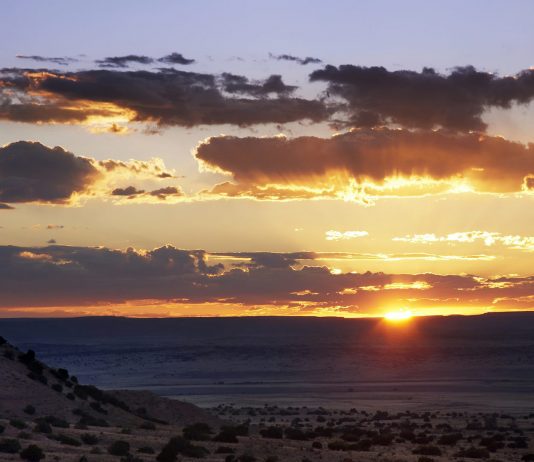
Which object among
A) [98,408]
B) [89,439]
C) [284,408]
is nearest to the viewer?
[89,439]

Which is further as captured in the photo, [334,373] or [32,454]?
[334,373]

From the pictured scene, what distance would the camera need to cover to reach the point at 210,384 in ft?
401

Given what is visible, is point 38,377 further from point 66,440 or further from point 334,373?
point 334,373

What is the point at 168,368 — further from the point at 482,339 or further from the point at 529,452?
the point at 529,452

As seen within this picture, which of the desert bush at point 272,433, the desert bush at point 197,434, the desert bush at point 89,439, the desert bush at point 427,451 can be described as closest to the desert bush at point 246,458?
the desert bush at point 89,439

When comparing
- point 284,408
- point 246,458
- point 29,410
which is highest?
point 29,410

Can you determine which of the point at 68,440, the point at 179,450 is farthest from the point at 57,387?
the point at 179,450

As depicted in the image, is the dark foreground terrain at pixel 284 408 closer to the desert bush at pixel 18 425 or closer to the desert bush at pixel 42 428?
the desert bush at pixel 42 428

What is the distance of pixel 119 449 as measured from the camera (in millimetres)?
32531

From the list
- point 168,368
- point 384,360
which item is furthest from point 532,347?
point 168,368

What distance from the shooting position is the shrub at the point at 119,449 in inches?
1270

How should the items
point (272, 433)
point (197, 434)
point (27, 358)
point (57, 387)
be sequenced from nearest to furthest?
point (197, 434) → point (272, 433) → point (57, 387) → point (27, 358)

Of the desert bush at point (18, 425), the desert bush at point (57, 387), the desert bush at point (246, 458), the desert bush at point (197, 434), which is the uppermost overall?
the desert bush at point (57, 387)

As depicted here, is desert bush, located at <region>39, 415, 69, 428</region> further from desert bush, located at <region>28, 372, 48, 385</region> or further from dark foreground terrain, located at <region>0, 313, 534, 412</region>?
dark foreground terrain, located at <region>0, 313, 534, 412</region>
